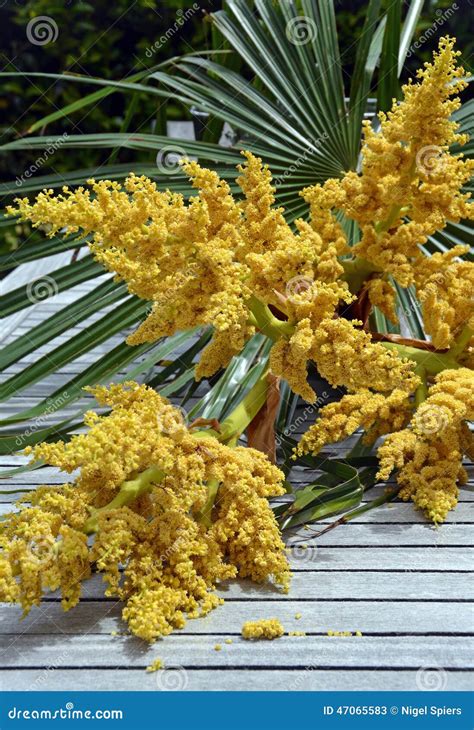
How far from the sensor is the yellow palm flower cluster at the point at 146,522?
1.09 meters

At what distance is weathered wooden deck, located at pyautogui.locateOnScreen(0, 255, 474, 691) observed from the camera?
3.36ft

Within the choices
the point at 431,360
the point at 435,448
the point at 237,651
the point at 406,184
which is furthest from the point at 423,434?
the point at 237,651

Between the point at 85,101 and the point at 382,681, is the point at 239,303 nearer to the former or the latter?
the point at 382,681

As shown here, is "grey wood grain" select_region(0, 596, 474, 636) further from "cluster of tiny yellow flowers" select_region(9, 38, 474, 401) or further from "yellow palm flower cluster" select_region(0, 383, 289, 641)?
"cluster of tiny yellow flowers" select_region(9, 38, 474, 401)

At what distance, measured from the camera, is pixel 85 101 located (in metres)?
2.10

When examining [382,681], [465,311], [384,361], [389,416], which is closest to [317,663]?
[382,681]

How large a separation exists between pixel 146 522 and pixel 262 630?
0.20 meters

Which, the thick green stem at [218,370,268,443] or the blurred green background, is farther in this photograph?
the blurred green background

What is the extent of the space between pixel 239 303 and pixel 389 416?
40 centimetres

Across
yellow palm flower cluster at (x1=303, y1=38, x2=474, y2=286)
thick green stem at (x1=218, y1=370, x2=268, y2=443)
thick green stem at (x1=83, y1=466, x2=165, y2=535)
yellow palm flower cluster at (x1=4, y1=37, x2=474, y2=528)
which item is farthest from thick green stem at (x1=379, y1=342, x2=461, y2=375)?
thick green stem at (x1=83, y1=466, x2=165, y2=535)

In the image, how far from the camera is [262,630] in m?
1.10

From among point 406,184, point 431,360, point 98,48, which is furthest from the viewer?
point 98,48

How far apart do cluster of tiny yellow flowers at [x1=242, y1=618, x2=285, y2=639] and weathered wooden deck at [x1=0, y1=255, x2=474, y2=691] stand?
1cm

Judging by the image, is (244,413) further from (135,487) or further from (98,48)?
(98,48)
